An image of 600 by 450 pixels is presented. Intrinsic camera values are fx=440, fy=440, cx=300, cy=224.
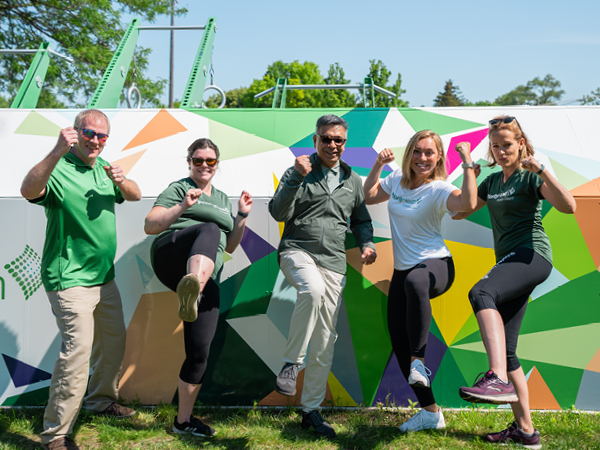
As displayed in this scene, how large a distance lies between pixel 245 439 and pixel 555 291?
101 inches

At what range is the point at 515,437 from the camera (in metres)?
2.87

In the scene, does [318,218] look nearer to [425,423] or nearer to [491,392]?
[491,392]

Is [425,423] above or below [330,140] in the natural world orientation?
below

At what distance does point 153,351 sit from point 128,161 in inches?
64.4

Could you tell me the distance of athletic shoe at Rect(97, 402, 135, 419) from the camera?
3299 mm

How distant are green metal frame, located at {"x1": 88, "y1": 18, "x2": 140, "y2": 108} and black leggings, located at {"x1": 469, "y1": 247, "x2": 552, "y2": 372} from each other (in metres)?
4.15

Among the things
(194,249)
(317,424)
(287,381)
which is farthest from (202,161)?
(317,424)

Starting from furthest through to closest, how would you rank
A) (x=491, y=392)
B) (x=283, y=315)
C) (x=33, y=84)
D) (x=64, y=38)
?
(x=64, y=38), (x=33, y=84), (x=283, y=315), (x=491, y=392)

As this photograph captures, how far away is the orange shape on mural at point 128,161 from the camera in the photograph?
3812 millimetres

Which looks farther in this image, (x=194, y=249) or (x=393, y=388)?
(x=393, y=388)

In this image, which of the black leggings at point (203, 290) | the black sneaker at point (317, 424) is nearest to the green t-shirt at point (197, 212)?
the black leggings at point (203, 290)

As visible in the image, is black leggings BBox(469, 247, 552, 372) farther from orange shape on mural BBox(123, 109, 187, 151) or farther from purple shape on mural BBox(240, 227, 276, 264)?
orange shape on mural BBox(123, 109, 187, 151)

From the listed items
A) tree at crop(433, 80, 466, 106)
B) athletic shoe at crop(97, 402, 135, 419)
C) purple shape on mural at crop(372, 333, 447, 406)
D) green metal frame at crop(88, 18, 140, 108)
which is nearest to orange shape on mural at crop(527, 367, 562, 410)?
purple shape on mural at crop(372, 333, 447, 406)

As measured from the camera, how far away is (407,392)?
3471 mm
